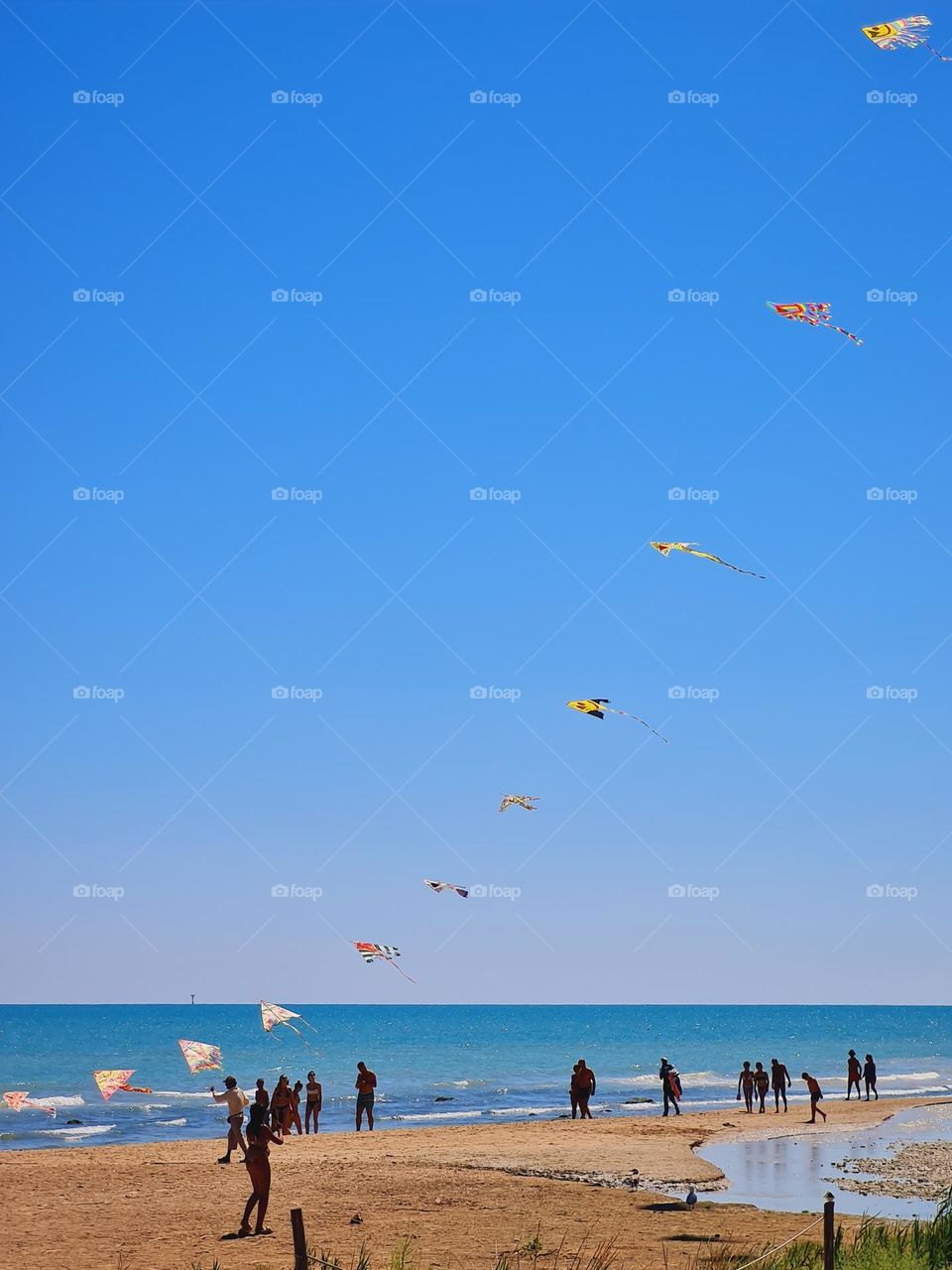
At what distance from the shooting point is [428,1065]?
75375 mm

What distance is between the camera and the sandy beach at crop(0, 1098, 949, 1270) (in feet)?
48.1

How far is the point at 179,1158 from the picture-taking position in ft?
76.7

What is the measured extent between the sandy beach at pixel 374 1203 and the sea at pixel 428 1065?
34.8ft

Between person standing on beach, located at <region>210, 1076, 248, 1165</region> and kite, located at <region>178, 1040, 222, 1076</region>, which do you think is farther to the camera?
kite, located at <region>178, 1040, 222, 1076</region>

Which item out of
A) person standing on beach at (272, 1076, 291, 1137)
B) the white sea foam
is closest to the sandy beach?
person standing on beach at (272, 1076, 291, 1137)

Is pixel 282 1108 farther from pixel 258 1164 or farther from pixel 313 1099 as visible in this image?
pixel 258 1164

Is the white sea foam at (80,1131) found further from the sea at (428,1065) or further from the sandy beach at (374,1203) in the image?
the sandy beach at (374,1203)

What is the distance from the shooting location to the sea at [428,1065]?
39.8m

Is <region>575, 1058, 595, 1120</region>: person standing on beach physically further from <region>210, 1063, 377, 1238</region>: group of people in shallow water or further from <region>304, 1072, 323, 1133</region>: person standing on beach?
<region>304, 1072, 323, 1133</region>: person standing on beach

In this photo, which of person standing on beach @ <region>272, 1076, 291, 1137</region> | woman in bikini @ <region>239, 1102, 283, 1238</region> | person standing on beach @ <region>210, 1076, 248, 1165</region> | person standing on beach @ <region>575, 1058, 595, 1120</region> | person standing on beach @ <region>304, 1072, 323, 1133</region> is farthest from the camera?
person standing on beach @ <region>575, 1058, 595, 1120</region>

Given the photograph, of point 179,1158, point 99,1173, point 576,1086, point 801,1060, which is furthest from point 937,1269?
point 801,1060

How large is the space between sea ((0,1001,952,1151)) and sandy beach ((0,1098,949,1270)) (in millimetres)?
10611

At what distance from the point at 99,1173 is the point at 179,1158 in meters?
2.95

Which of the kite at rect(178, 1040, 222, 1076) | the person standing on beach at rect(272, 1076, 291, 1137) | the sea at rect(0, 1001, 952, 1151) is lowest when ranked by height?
the sea at rect(0, 1001, 952, 1151)
